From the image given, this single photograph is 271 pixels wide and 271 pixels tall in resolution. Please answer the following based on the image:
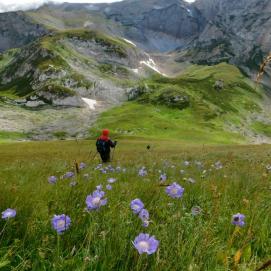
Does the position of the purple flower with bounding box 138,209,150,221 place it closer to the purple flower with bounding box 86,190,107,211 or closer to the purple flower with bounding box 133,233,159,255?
the purple flower with bounding box 86,190,107,211

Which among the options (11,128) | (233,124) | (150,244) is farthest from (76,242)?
(233,124)

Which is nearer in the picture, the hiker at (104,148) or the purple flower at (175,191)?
the purple flower at (175,191)

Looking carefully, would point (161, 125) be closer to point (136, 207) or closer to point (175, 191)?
point (175, 191)

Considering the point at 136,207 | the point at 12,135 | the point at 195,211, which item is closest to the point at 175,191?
the point at 195,211

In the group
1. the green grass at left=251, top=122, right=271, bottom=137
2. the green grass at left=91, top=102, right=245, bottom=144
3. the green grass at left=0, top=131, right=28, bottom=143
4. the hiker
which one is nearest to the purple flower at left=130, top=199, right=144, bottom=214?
the hiker

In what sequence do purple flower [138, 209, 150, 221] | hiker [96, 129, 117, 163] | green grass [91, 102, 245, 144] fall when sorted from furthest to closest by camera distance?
green grass [91, 102, 245, 144] < hiker [96, 129, 117, 163] < purple flower [138, 209, 150, 221]

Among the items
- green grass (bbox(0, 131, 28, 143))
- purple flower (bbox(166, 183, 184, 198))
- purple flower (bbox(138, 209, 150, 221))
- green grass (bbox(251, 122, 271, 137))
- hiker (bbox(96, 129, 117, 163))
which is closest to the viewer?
purple flower (bbox(138, 209, 150, 221))

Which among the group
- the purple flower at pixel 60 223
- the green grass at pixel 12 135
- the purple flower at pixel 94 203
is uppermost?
the purple flower at pixel 60 223

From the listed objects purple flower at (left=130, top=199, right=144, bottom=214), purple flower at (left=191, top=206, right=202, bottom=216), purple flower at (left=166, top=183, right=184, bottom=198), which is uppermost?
purple flower at (left=130, top=199, right=144, bottom=214)

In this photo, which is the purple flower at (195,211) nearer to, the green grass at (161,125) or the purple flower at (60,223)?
the purple flower at (60,223)

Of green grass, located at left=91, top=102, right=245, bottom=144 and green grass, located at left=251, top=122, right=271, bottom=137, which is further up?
green grass, located at left=91, top=102, right=245, bottom=144

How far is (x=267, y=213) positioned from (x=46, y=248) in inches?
124

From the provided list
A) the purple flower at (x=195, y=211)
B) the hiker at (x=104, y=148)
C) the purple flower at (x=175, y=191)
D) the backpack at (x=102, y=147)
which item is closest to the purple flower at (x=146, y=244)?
the purple flower at (x=175, y=191)

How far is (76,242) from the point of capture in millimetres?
3707
